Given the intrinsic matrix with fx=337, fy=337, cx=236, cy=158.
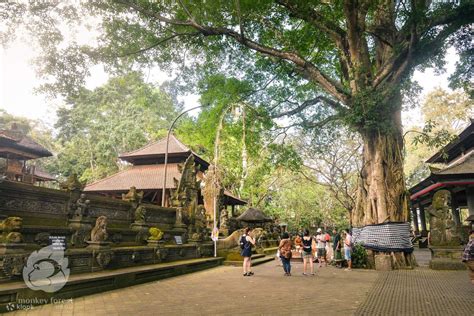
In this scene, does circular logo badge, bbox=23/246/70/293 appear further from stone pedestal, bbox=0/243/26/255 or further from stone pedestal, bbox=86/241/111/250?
stone pedestal, bbox=86/241/111/250

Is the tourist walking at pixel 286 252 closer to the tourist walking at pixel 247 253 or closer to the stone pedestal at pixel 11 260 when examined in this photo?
the tourist walking at pixel 247 253

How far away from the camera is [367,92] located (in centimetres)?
1223

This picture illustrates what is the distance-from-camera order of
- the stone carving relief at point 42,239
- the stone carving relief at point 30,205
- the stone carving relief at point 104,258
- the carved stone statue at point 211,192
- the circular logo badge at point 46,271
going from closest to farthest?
the circular logo badge at point 46,271
the stone carving relief at point 42,239
the stone carving relief at point 30,205
the stone carving relief at point 104,258
the carved stone statue at point 211,192

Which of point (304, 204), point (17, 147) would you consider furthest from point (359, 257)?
point (304, 204)

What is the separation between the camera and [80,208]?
997cm

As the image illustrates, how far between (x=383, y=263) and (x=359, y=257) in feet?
3.55

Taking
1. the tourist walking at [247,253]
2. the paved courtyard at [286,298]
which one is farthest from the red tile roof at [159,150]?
the paved courtyard at [286,298]

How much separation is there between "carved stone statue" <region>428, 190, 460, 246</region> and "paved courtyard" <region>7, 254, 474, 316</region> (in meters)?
2.45

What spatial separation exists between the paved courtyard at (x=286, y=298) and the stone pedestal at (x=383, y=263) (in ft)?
6.38

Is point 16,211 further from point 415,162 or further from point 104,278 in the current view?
point 415,162

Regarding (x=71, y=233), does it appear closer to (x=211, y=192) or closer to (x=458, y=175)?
(x=211, y=192)

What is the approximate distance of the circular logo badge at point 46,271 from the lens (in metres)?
6.61

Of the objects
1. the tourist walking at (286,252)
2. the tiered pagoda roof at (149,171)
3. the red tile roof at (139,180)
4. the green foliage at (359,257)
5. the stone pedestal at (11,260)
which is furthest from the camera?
the tiered pagoda roof at (149,171)

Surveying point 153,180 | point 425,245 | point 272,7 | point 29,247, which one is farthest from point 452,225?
point 153,180
